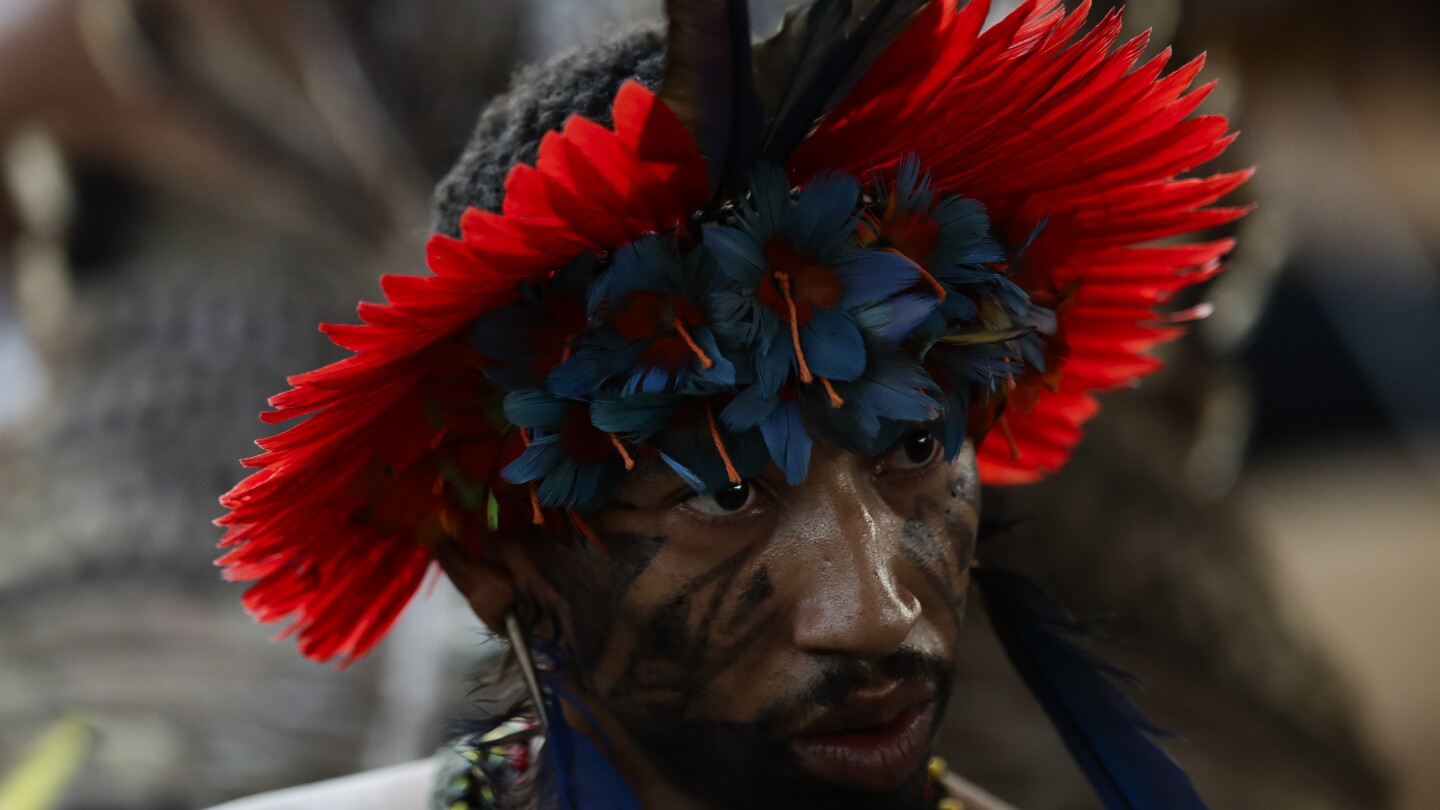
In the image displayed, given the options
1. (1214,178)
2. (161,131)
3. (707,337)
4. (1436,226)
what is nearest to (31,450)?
(161,131)

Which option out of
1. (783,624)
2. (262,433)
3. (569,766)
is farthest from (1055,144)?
(262,433)

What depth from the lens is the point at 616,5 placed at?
3160 millimetres

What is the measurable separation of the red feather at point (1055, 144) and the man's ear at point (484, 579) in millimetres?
498

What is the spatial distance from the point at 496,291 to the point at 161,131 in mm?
3266

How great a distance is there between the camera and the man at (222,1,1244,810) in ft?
3.62

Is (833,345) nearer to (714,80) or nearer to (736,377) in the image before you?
(736,377)

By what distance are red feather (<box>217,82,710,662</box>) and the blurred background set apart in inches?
39.5

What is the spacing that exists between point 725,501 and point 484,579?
0.31 meters

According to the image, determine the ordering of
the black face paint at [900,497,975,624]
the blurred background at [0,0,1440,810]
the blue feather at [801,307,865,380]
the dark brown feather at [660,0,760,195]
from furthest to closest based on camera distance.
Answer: the blurred background at [0,0,1440,810], the black face paint at [900,497,975,624], the blue feather at [801,307,865,380], the dark brown feather at [660,0,760,195]

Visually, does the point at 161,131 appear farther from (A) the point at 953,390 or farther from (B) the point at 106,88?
(A) the point at 953,390

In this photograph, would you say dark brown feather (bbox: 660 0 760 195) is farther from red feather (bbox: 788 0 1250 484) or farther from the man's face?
the man's face

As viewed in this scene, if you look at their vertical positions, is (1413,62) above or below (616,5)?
below

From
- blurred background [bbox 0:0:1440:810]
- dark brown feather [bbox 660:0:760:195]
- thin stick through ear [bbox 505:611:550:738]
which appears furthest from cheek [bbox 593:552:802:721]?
blurred background [bbox 0:0:1440:810]

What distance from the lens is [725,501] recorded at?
3.87ft
